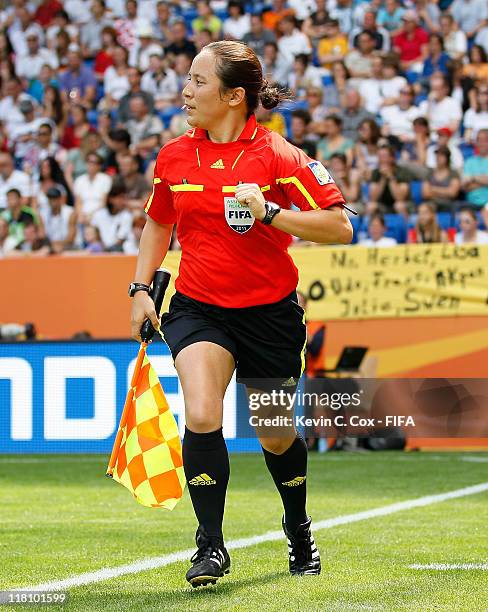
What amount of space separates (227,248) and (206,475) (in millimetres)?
871

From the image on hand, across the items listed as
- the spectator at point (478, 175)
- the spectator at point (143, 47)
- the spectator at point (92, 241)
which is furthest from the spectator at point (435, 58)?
the spectator at point (92, 241)

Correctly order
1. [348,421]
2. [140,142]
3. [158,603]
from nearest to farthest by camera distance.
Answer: [158,603] → [348,421] → [140,142]

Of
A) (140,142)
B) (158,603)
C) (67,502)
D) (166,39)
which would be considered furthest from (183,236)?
(166,39)

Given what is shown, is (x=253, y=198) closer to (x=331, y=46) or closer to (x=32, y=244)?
(x=32, y=244)

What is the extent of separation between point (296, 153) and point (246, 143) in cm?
20

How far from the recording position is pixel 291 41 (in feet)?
59.3

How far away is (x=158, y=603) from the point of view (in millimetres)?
4488

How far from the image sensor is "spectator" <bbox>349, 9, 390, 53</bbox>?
17312mm

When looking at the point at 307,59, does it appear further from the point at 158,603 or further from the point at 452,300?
the point at 158,603

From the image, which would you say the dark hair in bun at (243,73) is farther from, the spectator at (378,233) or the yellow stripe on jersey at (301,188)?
the spectator at (378,233)

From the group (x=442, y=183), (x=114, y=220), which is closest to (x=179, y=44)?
(x=114, y=220)

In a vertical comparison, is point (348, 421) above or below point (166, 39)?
below

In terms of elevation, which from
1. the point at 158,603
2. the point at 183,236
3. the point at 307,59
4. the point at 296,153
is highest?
the point at 307,59

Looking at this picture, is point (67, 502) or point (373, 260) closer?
point (67, 502)
